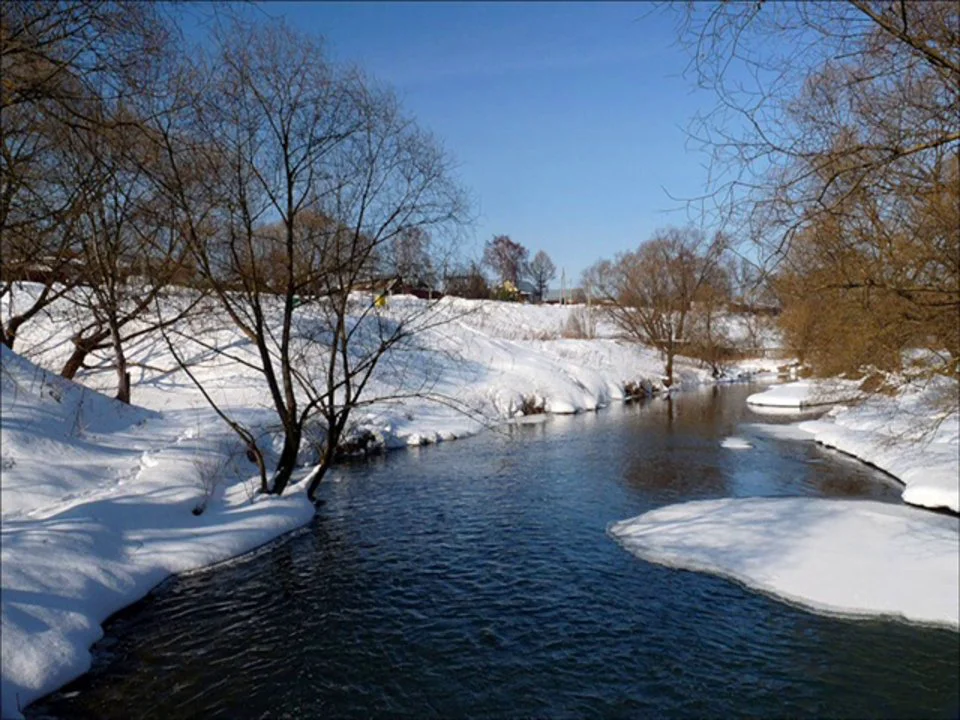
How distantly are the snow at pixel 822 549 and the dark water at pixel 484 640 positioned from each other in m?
0.38

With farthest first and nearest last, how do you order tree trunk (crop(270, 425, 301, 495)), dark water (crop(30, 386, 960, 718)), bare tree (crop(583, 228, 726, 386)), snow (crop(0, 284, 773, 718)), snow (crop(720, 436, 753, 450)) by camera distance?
bare tree (crop(583, 228, 726, 386))
snow (crop(720, 436, 753, 450))
tree trunk (crop(270, 425, 301, 495))
snow (crop(0, 284, 773, 718))
dark water (crop(30, 386, 960, 718))

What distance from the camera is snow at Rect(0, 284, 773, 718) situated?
6461mm

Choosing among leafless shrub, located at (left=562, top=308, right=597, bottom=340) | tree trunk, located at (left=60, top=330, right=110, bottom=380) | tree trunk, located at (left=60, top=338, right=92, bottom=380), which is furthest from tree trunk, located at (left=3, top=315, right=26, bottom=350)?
leafless shrub, located at (left=562, top=308, right=597, bottom=340)

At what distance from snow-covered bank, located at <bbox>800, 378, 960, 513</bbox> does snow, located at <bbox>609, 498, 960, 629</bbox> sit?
3.24ft

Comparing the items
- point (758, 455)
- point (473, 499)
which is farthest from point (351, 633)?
point (758, 455)

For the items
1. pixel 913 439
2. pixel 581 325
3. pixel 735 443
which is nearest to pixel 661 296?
pixel 581 325

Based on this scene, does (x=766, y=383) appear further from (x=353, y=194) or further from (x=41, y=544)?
(x=41, y=544)

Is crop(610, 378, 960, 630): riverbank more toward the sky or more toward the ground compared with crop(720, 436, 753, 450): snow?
more toward the ground

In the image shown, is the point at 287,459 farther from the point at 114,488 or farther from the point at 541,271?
the point at 541,271

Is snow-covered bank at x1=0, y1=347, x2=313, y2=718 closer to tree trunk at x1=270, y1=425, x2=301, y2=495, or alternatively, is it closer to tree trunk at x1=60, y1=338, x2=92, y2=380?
tree trunk at x1=270, y1=425, x2=301, y2=495

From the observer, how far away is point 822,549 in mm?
8828

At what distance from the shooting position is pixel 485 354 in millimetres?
32656

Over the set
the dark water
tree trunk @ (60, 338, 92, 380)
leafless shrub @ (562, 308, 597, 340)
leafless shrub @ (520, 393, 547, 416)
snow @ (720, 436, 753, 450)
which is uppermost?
leafless shrub @ (562, 308, 597, 340)

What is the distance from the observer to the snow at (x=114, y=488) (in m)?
6.46
